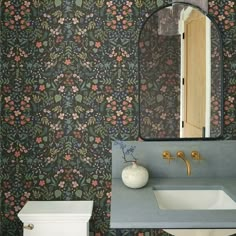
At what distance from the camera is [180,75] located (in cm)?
235

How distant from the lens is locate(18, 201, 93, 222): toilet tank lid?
85.0 inches

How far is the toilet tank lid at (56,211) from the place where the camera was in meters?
2.16

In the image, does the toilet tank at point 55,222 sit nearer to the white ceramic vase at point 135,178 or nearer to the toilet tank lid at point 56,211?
the toilet tank lid at point 56,211

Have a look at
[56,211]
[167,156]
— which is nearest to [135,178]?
[167,156]

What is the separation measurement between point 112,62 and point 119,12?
33cm

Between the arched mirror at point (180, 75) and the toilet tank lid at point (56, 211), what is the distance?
1.95 feet

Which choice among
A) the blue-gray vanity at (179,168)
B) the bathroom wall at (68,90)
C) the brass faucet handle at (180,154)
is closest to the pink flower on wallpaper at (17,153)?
the bathroom wall at (68,90)

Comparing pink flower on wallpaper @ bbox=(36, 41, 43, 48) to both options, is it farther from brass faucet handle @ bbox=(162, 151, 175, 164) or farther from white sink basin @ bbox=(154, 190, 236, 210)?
white sink basin @ bbox=(154, 190, 236, 210)

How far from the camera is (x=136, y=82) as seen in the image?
2.37 meters

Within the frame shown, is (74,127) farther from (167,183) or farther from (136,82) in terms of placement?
(167,183)

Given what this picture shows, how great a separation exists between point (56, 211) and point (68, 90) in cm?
77

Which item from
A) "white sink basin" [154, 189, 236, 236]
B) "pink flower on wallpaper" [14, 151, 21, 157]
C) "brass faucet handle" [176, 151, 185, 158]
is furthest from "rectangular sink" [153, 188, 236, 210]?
"pink flower on wallpaper" [14, 151, 21, 157]

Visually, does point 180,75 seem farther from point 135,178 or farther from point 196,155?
point 135,178

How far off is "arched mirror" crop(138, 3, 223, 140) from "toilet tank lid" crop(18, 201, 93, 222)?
60 centimetres
